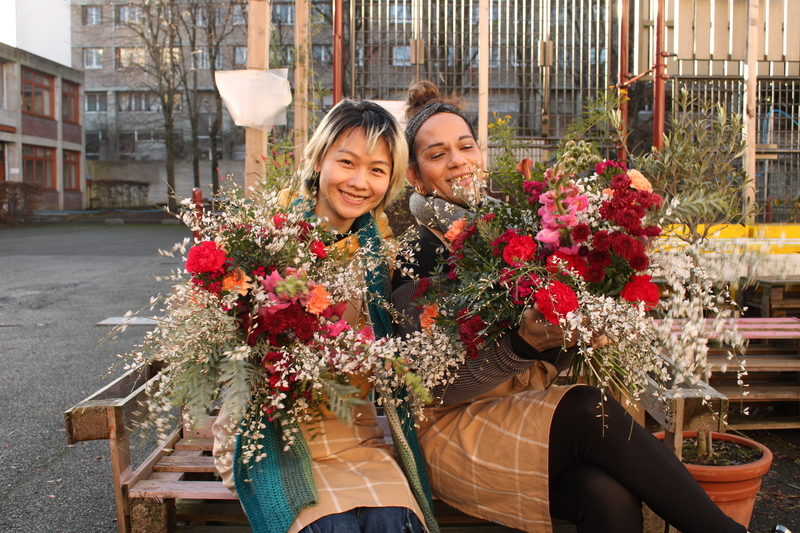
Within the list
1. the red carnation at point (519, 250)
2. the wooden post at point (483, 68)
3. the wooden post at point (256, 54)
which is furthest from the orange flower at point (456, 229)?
the wooden post at point (483, 68)

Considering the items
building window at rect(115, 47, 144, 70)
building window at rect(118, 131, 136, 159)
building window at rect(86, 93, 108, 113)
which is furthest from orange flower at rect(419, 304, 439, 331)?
building window at rect(86, 93, 108, 113)

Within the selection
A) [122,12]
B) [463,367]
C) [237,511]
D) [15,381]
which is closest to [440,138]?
[463,367]

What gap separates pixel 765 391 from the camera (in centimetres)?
368

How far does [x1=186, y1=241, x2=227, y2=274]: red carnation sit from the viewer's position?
160 cm

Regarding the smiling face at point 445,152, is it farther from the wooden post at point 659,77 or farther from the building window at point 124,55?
the building window at point 124,55

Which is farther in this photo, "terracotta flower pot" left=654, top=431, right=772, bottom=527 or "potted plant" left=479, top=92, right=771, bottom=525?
"terracotta flower pot" left=654, top=431, right=772, bottom=527

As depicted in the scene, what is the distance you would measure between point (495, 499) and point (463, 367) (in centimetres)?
40

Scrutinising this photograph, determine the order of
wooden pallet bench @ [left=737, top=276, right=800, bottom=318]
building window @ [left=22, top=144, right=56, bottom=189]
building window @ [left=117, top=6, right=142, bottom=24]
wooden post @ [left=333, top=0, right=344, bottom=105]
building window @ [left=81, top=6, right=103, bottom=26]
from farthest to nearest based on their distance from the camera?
building window @ [left=81, top=6, right=103, bottom=26], building window @ [left=22, top=144, right=56, bottom=189], building window @ [left=117, top=6, right=142, bottom=24], wooden post @ [left=333, top=0, right=344, bottom=105], wooden pallet bench @ [left=737, top=276, right=800, bottom=318]

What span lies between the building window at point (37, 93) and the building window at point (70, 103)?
29.7 inches

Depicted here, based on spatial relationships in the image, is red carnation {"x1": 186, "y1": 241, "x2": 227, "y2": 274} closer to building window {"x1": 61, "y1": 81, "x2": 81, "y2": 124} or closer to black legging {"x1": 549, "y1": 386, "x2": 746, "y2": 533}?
black legging {"x1": 549, "y1": 386, "x2": 746, "y2": 533}

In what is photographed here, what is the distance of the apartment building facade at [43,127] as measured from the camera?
27.3 m

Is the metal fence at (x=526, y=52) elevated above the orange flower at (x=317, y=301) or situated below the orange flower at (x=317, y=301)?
above

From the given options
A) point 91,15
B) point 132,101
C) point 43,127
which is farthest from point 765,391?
point 91,15

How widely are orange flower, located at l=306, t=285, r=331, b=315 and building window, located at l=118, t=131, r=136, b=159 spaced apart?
130 feet
